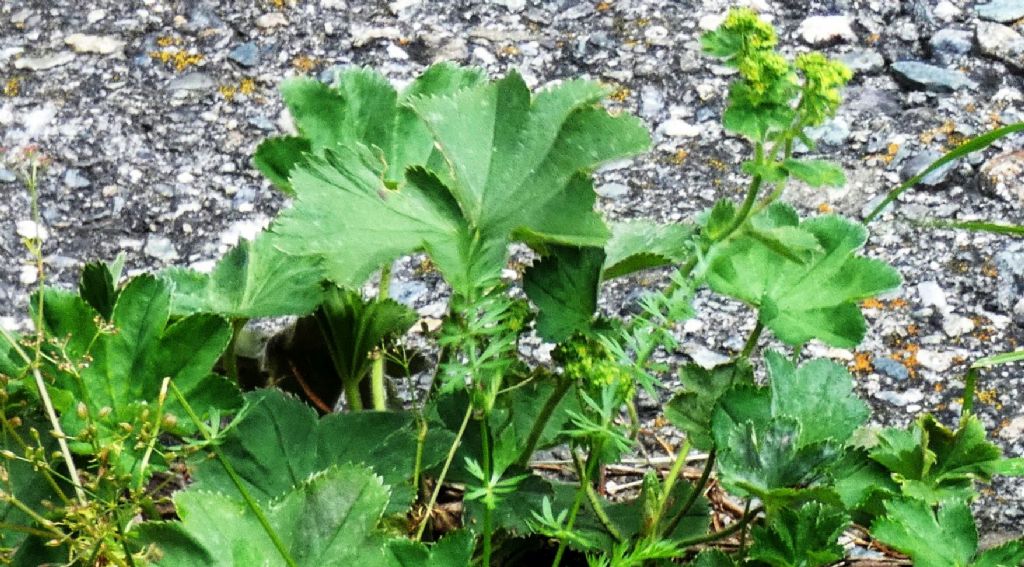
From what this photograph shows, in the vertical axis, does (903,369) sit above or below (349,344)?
below

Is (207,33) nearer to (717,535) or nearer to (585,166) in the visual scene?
(585,166)

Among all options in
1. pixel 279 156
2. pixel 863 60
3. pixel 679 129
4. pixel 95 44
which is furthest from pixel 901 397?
pixel 95 44

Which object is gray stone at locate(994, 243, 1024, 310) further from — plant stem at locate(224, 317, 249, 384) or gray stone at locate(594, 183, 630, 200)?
plant stem at locate(224, 317, 249, 384)

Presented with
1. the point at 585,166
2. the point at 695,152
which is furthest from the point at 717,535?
the point at 695,152

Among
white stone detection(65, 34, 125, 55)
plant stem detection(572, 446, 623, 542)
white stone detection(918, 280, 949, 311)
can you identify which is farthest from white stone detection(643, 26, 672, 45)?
plant stem detection(572, 446, 623, 542)

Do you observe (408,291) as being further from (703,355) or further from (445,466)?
(445,466)
